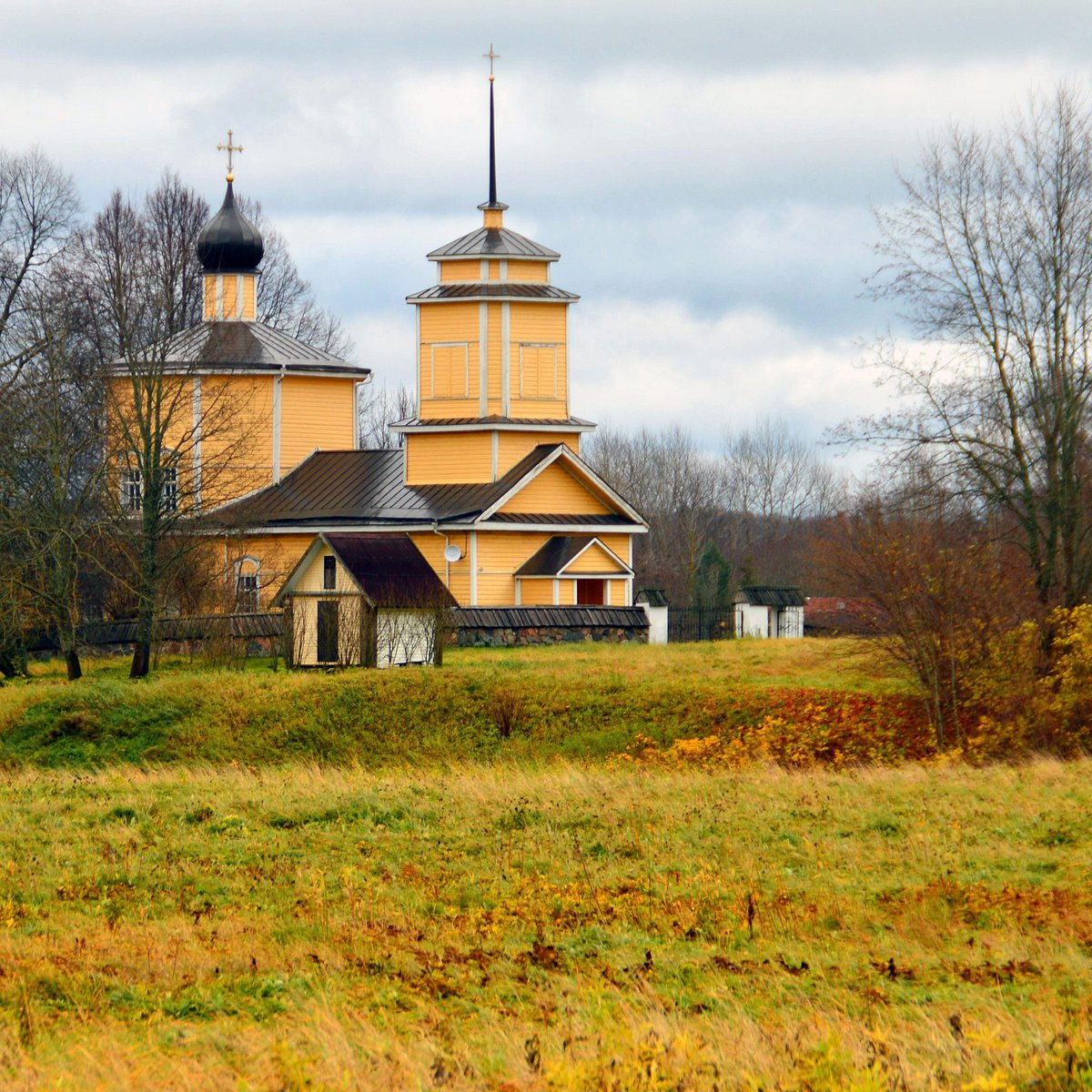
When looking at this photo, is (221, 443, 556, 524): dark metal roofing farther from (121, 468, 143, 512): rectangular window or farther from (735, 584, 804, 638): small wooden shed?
(735, 584, 804, 638): small wooden shed

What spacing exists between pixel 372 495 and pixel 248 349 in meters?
6.01

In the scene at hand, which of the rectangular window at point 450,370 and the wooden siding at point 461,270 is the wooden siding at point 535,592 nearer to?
the rectangular window at point 450,370

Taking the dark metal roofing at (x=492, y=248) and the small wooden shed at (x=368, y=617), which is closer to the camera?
the small wooden shed at (x=368, y=617)

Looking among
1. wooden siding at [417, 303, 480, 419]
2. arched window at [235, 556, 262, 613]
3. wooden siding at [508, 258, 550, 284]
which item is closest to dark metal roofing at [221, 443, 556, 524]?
arched window at [235, 556, 262, 613]

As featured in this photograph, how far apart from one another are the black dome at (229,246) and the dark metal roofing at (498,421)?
876 cm

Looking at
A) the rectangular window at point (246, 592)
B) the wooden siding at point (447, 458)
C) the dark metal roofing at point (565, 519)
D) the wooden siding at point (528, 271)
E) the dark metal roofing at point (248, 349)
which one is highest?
the wooden siding at point (528, 271)

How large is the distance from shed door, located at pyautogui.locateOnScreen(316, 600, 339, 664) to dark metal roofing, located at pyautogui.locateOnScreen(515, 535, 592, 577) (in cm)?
748

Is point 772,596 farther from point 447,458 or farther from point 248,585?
point 248,585

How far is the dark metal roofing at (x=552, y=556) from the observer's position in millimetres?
36750

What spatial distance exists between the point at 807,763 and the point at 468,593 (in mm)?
15846

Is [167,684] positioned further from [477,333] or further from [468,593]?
[477,333]

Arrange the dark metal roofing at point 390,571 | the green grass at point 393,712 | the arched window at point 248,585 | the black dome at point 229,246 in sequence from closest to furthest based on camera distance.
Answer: the green grass at point 393,712
the dark metal roofing at point 390,571
the arched window at point 248,585
the black dome at point 229,246

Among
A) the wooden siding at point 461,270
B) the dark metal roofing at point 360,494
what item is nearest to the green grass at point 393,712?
the dark metal roofing at point 360,494

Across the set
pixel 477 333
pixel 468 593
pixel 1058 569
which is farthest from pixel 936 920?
pixel 477 333
